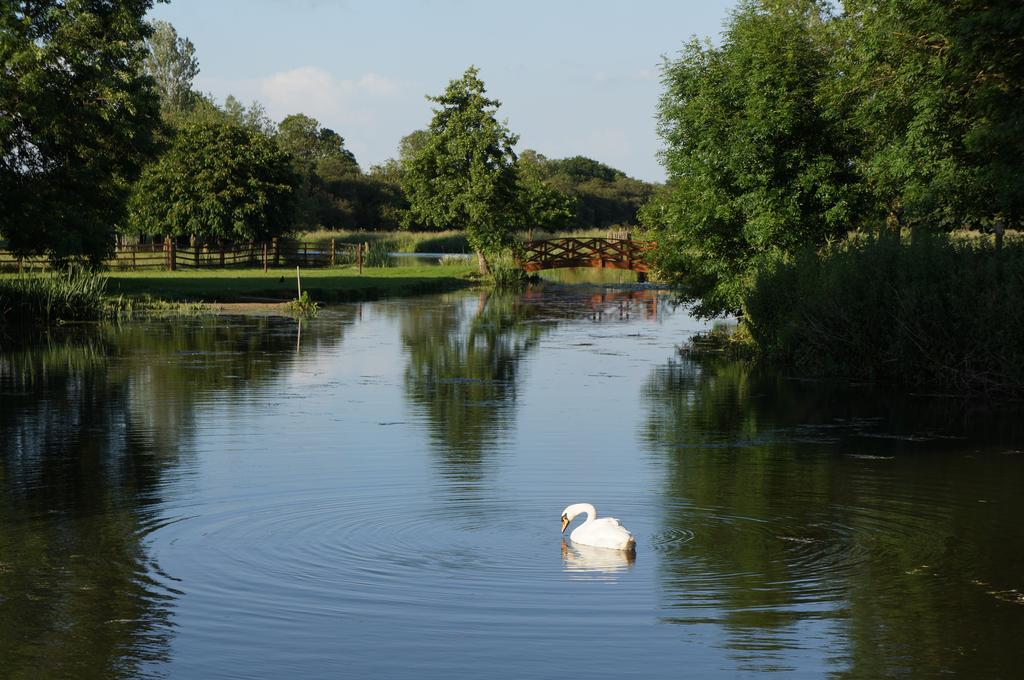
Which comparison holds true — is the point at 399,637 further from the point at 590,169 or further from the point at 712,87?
the point at 590,169

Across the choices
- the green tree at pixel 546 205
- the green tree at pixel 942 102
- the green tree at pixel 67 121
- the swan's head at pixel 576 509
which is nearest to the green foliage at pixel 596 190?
the green tree at pixel 546 205

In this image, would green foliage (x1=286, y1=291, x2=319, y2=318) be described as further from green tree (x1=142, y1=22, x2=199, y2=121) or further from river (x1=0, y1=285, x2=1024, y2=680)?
green tree (x1=142, y1=22, x2=199, y2=121)

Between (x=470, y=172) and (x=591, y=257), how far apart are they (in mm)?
8352

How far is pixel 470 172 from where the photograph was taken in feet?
237

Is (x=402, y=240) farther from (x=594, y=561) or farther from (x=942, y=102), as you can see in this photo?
(x=594, y=561)

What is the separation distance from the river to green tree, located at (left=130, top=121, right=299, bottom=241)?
153 ft

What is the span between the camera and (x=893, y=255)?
951 inches

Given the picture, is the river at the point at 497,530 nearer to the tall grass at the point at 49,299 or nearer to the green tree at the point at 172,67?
the tall grass at the point at 49,299

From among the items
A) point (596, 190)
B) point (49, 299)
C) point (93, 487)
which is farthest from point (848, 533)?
point (596, 190)

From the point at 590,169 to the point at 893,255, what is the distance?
507 feet

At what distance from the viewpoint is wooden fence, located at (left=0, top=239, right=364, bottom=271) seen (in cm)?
6481

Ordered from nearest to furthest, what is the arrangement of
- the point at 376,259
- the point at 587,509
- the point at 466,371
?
the point at 587,509 < the point at 466,371 < the point at 376,259

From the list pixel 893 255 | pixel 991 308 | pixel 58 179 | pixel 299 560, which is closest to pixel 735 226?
pixel 893 255

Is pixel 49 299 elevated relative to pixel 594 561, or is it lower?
elevated
